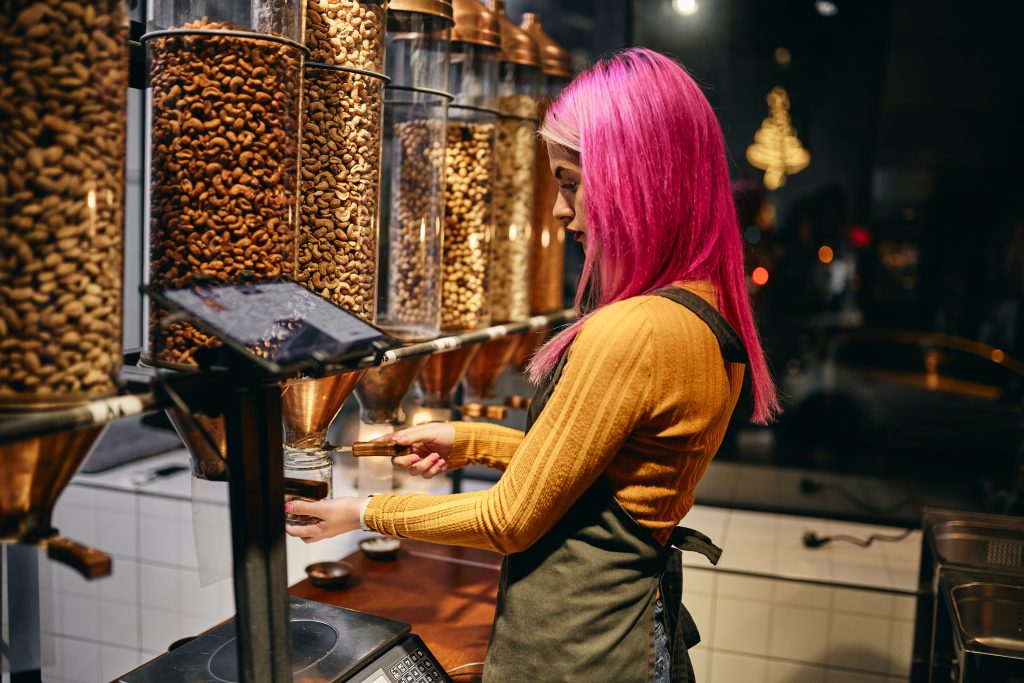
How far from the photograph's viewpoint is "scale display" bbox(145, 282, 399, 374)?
834mm

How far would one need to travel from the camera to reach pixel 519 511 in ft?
3.46

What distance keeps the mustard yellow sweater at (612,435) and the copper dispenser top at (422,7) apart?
0.67 m

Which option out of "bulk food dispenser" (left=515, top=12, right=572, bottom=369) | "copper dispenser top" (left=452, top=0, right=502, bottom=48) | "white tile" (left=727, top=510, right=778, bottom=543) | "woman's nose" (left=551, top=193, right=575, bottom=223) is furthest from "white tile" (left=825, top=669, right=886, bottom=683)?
"copper dispenser top" (left=452, top=0, right=502, bottom=48)

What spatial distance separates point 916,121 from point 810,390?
0.92m

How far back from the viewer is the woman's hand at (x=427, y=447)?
1325 millimetres

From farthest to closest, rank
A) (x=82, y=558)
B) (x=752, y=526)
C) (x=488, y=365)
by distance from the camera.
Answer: (x=752, y=526), (x=488, y=365), (x=82, y=558)

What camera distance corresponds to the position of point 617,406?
3.34ft

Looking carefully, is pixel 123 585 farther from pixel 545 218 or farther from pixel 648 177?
pixel 648 177

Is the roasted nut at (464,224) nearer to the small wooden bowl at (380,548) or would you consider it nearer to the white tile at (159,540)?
the small wooden bowl at (380,548)

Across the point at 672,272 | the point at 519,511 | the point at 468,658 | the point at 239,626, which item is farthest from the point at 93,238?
the point at 468,658

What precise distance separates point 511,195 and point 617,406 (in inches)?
37.3

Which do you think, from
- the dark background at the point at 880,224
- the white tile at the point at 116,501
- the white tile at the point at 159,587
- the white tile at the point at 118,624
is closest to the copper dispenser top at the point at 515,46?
the dark background at the point at 880,224

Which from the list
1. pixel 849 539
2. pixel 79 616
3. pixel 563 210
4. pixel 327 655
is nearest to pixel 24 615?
pixel 327 655

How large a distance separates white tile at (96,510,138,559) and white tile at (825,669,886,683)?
2168 millimetres
